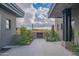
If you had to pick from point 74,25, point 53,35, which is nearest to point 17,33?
point 53,35

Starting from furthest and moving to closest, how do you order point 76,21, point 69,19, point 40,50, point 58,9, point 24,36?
point 69,19
point 76,21
point 58,9
point 24,36
point 40,50

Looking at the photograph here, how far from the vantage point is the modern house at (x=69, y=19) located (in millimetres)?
9672

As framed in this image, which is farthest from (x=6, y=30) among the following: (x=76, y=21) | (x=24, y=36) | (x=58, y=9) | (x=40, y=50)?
(x=76, y=21)

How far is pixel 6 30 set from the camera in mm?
9258

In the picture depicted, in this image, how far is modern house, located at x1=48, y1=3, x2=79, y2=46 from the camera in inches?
381

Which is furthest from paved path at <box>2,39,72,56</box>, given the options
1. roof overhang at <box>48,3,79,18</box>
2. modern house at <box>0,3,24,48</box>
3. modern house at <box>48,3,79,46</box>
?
roof overhang at <box>48,3,79,18</box>

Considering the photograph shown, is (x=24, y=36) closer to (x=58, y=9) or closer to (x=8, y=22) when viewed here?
(x=8, y=22)

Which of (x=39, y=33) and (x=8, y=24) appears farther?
(x=8, y=24)

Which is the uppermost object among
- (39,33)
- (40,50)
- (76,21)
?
(76,21)

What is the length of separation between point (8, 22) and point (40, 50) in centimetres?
205

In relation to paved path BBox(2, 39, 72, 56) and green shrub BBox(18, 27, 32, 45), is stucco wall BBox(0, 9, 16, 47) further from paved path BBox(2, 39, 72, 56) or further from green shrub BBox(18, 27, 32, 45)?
paved path BBox(2, 39, 72, 56)

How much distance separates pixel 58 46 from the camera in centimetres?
915

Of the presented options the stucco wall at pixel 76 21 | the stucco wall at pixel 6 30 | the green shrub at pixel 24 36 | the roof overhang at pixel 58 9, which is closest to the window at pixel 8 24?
the stucco wall at pixel 6 30

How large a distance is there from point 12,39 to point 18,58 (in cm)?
128
